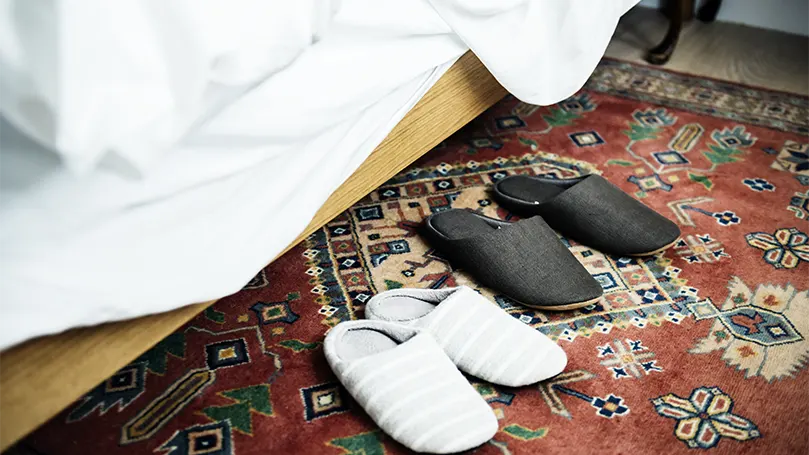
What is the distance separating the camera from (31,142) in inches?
25.9

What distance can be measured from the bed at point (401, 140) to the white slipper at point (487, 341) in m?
0.21

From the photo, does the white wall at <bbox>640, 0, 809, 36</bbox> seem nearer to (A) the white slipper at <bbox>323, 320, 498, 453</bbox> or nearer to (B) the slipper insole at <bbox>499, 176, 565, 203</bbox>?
(B) the slipper insole at <bbox>499, 176, 565, 203</bbox>

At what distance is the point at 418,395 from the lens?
85 cm

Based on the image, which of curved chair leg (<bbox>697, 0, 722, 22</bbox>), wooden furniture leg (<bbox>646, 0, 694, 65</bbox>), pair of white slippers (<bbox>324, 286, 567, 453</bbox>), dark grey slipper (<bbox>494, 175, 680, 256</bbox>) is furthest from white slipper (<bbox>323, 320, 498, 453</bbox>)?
curved chair leg (<bbox>697, 0, 722, 22</bbox>)

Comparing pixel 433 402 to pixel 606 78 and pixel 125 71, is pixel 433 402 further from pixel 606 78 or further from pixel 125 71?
pixel 606 78

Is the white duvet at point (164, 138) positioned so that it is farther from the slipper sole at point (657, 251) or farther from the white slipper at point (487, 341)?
the slipper sole at point (657, 251)

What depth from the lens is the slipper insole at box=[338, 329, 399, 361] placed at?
0.94m

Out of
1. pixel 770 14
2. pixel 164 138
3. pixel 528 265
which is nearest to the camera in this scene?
pixel 164 138

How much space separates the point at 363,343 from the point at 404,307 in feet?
0.32

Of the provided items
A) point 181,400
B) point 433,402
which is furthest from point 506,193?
point 181,400

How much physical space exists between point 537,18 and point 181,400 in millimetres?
783

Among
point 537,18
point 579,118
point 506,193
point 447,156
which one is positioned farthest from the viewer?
point 579,118

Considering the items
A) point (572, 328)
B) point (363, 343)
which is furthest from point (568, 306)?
point (363, 343)

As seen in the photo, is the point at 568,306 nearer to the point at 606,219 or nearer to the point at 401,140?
the point at 606,219
